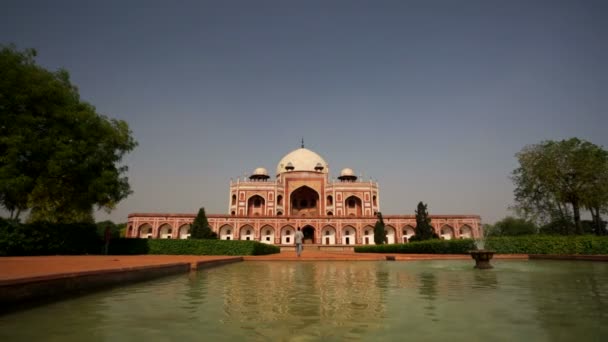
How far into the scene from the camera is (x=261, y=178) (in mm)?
53406

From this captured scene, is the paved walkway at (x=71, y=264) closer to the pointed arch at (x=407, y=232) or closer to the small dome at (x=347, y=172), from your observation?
the pointed arch at (x=407, y=232)

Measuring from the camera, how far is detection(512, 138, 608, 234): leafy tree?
84.3ft

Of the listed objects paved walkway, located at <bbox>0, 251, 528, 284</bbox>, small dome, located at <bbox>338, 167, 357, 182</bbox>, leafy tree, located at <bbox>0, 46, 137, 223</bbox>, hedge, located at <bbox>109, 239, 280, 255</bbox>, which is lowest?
paved walkway, located at <bbox>0, 251, 528, 284</bbox>

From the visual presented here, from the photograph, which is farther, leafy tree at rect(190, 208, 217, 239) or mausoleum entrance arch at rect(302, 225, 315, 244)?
mausoleum entrance arch at rect(302, 225, 315, 244)

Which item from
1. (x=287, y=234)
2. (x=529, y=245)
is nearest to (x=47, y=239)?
(x=529, y=245)

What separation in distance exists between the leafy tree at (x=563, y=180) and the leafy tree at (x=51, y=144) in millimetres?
29585

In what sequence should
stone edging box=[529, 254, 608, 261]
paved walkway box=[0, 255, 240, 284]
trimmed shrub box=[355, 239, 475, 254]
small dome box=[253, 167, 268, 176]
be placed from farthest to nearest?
small dome box=[253, 167, 268, 176], trimmed shrub box=[355, 239, 475, 254], stone edging box=[529, 254, 608, 261], paved walkway box=[0, 255, 240, 284]

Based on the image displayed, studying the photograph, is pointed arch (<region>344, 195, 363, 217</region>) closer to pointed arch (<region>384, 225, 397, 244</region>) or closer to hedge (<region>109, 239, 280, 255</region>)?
pointed arch (<region>384, 225, 397, 244</region>)

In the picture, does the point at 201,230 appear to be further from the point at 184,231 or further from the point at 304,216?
the point at 304,216

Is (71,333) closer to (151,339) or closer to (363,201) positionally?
(151,339)

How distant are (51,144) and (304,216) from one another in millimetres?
31038

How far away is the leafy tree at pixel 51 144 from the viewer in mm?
14250

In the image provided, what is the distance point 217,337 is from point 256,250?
1880cm

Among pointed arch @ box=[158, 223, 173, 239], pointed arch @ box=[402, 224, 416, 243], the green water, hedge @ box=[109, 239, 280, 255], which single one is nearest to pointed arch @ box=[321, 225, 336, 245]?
pointed arch @ box=[402, 224, 416, 243]
